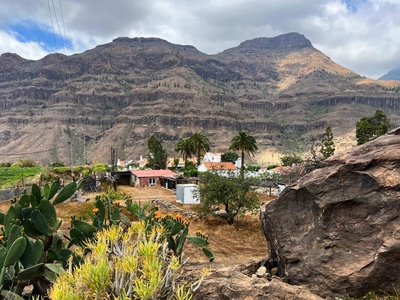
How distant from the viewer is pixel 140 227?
407 centimetres

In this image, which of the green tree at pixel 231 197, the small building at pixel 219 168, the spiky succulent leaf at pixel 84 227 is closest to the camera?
the spiky succulent leaf at pixel 84 227

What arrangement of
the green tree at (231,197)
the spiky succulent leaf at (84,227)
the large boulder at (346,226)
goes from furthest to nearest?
1. the green tree at (231,197)
2. the large boulder at (346,226)
3. the spiky succulent leaf at (84,227)

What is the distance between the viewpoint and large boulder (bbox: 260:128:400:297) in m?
5.38

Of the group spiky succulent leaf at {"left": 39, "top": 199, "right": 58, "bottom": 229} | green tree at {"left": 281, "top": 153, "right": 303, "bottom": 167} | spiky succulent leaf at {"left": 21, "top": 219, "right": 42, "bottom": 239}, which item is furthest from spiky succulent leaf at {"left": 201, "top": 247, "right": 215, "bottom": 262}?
green tree at {"left": 281, "top": 153, "right": 303, "bottom": 167}

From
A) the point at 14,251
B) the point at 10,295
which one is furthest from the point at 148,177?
the point at 14,251

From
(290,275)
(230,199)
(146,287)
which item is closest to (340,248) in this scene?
(290,275)

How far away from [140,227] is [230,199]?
15.1 meters

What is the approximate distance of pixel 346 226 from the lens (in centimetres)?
577

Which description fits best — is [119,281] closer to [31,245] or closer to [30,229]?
[31,245]

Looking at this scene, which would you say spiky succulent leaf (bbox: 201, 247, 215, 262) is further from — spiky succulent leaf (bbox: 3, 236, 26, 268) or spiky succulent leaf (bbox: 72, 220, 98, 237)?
spiky succulent leaf (bbox: 3, 236, 26, 268)

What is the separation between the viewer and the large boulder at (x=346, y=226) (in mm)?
5379

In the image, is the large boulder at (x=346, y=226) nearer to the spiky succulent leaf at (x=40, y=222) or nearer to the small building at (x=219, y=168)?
the spiky succulent leaf at (x=40, y=222)

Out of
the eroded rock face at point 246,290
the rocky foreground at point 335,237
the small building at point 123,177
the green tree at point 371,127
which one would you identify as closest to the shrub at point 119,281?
the eroded rock face at point 246,290

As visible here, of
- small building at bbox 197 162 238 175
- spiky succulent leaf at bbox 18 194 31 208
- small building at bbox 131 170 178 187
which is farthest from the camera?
small building at bbox 131 170 178 187
